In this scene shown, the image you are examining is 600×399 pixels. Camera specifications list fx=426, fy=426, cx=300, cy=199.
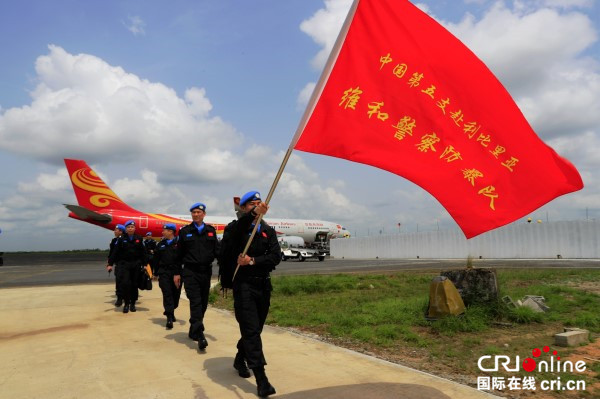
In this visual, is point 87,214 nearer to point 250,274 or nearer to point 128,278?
point 128,278

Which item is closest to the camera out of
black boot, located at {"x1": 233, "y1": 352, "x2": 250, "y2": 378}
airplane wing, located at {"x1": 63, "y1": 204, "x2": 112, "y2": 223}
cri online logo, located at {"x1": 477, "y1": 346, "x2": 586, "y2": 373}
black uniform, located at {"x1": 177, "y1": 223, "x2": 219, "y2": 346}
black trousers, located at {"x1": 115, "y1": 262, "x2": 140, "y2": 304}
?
black boot, located at {"x1": 233, "y1": 352, "x2": 250, "y2": 378}

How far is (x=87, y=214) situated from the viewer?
107ft

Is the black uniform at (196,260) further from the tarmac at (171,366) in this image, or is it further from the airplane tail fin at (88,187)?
the airplane tail fin at (88,187)

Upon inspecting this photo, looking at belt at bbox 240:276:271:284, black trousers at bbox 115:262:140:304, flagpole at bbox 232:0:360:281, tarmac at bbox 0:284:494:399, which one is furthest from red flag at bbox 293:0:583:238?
black trousers at bbox 115:262:140:304

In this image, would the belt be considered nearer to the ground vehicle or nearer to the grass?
the grass

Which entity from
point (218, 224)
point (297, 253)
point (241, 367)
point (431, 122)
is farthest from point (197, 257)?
point (218, 224)

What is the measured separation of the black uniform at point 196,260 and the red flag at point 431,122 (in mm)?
3104

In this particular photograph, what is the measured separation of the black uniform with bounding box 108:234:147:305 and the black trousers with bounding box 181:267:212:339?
3.57m

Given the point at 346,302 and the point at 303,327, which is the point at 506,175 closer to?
the point at 303,327

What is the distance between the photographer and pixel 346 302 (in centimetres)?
993

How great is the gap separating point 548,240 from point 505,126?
30.2 m

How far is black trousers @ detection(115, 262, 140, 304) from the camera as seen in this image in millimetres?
8969

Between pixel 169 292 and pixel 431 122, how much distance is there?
550 cm

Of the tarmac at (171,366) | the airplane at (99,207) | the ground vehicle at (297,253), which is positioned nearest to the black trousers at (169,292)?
the tarmac at (171,366)
